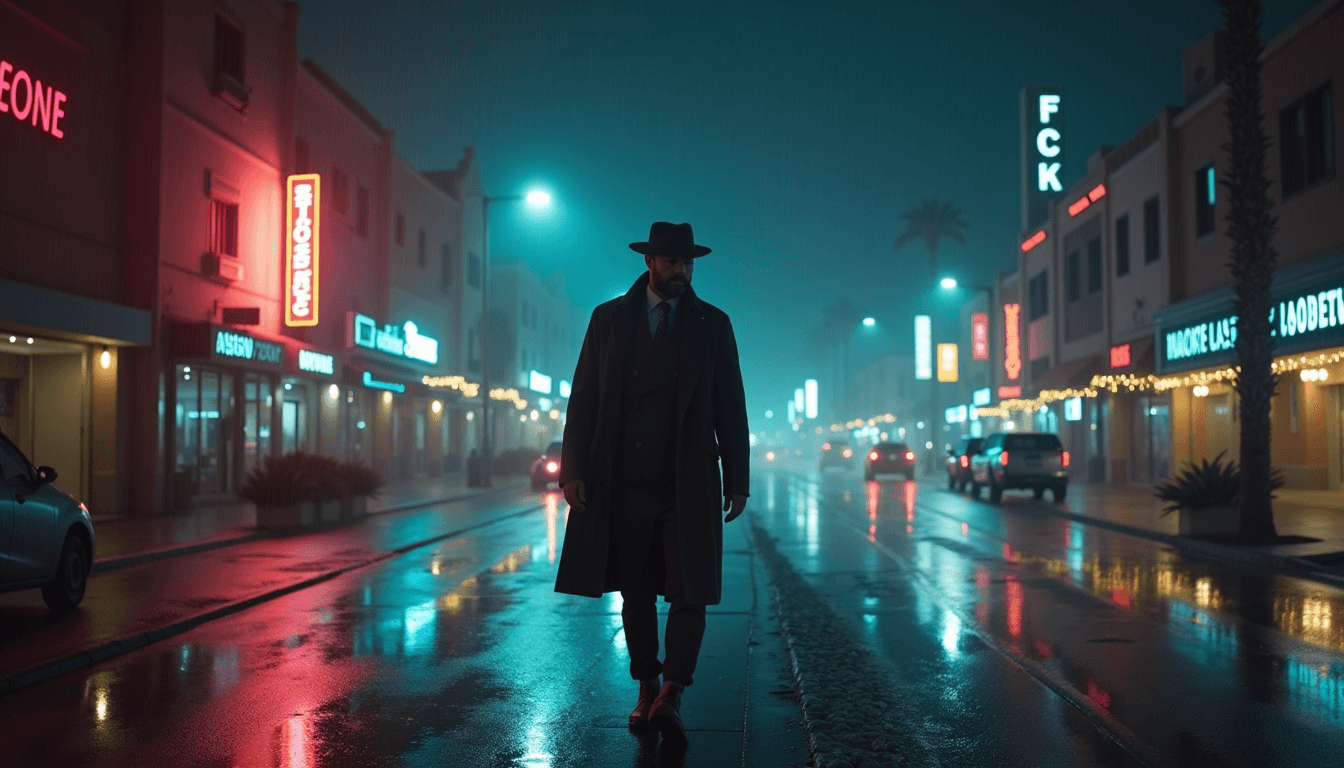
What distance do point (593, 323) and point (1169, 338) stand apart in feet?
88.8

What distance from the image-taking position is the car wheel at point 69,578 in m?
10.5

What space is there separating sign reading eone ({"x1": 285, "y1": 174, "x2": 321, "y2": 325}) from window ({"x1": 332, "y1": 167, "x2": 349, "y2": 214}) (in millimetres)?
5931

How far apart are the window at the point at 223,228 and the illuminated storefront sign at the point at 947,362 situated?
41.9 m

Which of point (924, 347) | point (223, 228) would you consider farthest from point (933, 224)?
point (223, 228)

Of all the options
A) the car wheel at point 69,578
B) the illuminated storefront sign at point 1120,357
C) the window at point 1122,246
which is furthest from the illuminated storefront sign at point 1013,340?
the car wheel at point 69,578

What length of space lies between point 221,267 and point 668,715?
909 inches

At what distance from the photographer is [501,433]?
65.1m

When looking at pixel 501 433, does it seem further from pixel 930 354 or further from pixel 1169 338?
pixel 1169 338

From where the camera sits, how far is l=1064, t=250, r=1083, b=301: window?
42.2 m

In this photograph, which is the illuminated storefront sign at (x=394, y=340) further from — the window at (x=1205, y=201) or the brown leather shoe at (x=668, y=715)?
the brown leather shoe at (x=668, y=715)

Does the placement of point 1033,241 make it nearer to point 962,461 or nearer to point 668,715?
point 962,461

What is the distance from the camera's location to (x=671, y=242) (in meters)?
6.04

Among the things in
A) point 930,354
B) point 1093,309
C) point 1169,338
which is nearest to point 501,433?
point 930,354

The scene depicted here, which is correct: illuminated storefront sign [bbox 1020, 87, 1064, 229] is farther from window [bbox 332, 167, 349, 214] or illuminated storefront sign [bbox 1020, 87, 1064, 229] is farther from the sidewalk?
the sidewalk
